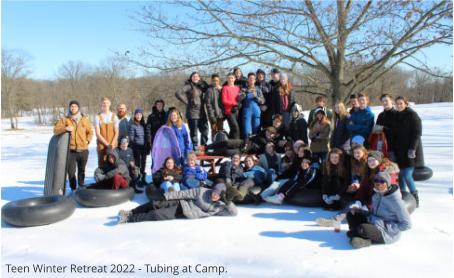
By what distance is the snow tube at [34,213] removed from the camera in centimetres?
441

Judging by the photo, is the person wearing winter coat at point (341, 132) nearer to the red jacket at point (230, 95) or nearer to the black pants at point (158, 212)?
the red jacket at point (230, 95)

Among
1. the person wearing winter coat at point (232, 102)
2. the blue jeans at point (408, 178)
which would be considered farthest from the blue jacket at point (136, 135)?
the blue jeans at point (408, 178)

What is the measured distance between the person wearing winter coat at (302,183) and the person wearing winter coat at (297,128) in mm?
1515

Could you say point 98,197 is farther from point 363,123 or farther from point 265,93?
point 363,123

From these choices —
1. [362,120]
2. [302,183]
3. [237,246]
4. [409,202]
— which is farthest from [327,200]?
[237,246]

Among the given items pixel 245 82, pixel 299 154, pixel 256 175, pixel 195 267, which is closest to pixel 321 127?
pixel 299 154

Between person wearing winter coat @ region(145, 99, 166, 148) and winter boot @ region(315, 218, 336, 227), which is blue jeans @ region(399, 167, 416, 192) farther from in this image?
person wearing winter coat @ region(145, 99, 166, 148)

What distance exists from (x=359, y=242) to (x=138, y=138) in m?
4.81

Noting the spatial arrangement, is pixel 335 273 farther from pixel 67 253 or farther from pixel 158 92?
pixel 158 92

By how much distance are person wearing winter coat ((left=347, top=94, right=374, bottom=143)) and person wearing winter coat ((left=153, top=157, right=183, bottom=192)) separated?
3327mm

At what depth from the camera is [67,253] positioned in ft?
11.8

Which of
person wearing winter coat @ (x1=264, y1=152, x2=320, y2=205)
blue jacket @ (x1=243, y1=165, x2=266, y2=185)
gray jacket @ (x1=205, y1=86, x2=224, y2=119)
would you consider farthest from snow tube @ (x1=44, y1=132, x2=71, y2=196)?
person wearing winter coat @ (x1=264, y1=152, x2=320, y2=205)

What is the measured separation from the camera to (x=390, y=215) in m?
3.70

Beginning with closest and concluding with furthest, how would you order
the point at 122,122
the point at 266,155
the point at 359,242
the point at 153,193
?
the point at 359,242
the point at 153,193
the point at 266,155
the point at 122,122
